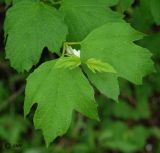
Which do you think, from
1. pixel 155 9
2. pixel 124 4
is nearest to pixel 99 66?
pixel 124 4

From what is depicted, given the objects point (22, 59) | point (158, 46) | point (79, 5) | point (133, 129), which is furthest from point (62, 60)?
point (133, 129)

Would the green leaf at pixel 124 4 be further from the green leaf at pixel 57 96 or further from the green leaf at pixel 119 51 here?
the green leaf at pixel 57 96

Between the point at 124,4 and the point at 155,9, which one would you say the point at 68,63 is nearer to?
the point at 124,4

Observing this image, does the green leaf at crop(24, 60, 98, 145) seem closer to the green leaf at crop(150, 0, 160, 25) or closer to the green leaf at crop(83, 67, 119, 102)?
the green leaf at crop(83, 67, 119, 102)

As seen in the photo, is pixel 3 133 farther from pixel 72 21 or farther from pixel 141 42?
pixel 72 21

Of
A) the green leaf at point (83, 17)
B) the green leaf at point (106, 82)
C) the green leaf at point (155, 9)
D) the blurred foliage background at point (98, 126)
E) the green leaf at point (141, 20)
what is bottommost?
the blurred foliage background at point (98, 126)

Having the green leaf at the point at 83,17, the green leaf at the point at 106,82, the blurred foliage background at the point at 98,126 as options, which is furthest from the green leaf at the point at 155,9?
the blurred foliage background at the point at 98,126

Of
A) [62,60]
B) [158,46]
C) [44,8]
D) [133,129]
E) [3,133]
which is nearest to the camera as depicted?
[62,60]
